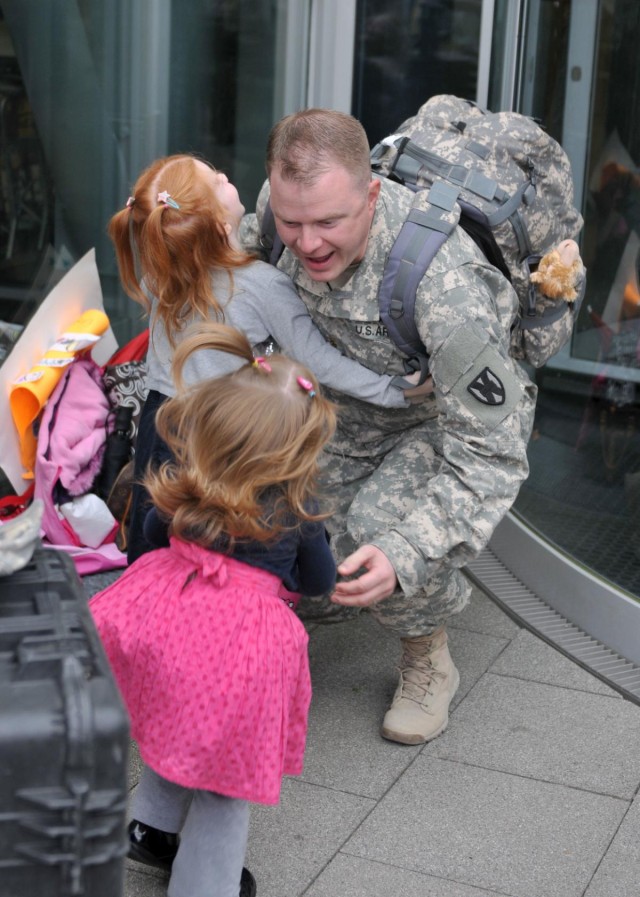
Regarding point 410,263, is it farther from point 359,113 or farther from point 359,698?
point 359,113

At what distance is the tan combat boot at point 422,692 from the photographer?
3045mm

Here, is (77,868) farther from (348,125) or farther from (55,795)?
(348,125)

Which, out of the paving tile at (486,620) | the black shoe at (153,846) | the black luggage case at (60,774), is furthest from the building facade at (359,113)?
the black luggage case at (60,774)

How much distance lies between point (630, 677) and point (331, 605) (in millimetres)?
928

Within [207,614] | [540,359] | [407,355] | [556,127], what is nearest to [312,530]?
[207,614]

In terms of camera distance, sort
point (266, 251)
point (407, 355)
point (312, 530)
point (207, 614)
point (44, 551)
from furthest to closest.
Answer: point (266, 251) < point (407, 355) < point (312, 530) < point (207, 614) < point (44, 551)

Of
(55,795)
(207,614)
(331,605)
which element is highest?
(55,795)

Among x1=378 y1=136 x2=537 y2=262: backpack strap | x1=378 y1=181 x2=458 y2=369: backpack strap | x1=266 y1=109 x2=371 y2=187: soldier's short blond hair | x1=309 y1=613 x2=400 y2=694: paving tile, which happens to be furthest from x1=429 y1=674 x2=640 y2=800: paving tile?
x1=266 y1=109 x2=371 y2=187: soldier's short blond hair

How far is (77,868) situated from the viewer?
4.73 feet

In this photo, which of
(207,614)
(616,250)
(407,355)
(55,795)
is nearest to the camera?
(55,795)

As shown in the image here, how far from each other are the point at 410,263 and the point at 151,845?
1393mm

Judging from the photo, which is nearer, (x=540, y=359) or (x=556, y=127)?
(x=540, y=359)

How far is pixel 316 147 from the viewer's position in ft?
8.69

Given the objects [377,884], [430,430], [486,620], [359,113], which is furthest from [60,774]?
[359,113]
